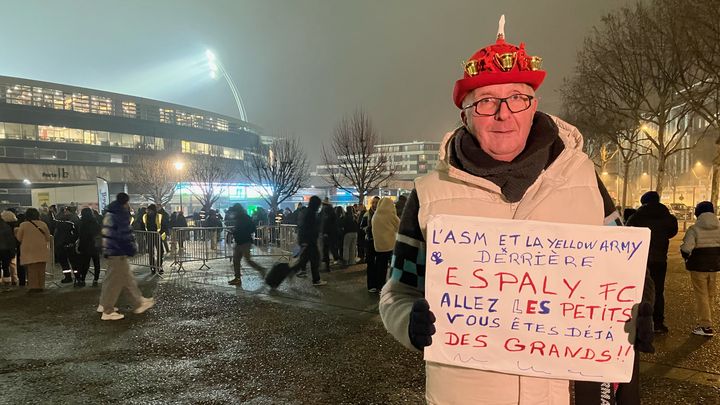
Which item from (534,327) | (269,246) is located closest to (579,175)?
(534,327)

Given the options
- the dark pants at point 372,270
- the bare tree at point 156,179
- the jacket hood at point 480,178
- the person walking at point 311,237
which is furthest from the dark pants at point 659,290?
the bare tree at point 156,179

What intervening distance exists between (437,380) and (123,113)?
73.6 metres

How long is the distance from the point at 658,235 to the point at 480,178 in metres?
6.59

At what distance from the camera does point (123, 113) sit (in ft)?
212

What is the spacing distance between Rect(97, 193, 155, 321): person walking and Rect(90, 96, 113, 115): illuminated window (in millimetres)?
63838

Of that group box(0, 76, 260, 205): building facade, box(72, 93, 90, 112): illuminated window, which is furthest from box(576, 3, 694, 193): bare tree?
box(72, 93, 90, 112): illuminated window

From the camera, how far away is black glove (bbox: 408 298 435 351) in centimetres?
162

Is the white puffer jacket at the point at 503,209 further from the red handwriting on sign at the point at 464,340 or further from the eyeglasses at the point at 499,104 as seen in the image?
the eyeglasses at the point at 499,104

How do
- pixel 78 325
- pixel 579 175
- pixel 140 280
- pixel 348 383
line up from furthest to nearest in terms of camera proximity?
1. pixel 140 280
2. pixel 78 325
3. pixel 348 383
4. pixel 579 175

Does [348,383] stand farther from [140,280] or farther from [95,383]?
[140,280]

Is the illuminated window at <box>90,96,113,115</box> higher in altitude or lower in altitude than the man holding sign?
higher

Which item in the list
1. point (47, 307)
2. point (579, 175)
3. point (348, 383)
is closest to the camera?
point (579, 175)

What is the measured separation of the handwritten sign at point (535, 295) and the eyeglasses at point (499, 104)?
470mm

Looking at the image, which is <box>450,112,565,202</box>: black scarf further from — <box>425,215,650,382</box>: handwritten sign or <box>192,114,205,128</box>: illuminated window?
<box>192,114,205,128</box>: illuminated window
